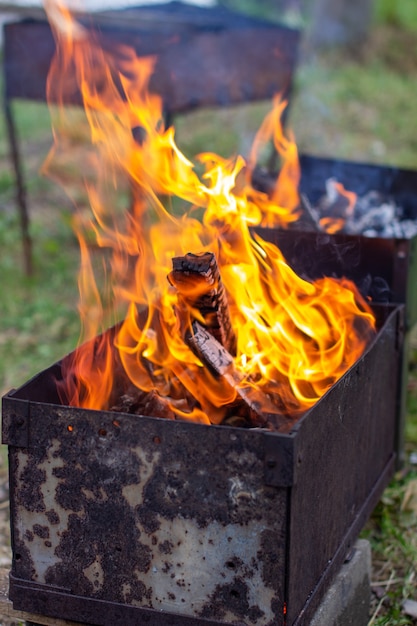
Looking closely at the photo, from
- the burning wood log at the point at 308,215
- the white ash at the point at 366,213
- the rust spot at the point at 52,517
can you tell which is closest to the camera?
the rust spot at the point at 52,517

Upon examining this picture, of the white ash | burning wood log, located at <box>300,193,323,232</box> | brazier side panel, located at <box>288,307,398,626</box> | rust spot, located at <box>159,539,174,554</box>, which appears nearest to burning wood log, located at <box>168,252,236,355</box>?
brazier side panel, located at <box>288,307,398,626</box>

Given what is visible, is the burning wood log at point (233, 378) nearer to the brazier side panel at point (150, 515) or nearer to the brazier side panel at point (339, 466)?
the brazier side panel at point (339, 466)

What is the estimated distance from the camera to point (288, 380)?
275cm

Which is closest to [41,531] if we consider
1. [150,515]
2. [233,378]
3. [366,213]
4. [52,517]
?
[52,517]

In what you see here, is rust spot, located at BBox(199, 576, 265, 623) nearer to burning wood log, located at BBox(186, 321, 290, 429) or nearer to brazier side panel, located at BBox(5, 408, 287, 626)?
brazier side panel, located at BBox(5, 408, 287, 626)

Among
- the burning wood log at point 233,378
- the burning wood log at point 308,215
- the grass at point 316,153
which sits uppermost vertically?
the burning wood log at point 308,215

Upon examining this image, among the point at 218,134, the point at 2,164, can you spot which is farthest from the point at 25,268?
the point at 218,134

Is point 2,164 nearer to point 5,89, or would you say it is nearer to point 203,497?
point 5,89

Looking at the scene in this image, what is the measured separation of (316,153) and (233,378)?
6949 millimetres

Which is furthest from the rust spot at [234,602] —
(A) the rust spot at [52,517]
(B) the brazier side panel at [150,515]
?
(A) the rust spot at [52,517]

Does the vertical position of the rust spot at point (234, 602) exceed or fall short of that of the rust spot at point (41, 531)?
it falls short

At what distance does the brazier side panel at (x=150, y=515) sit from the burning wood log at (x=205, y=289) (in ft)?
1.63

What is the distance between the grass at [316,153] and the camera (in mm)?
3584

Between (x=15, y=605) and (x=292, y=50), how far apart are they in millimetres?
4590
